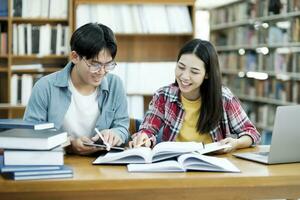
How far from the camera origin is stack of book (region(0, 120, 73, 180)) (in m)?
1.45

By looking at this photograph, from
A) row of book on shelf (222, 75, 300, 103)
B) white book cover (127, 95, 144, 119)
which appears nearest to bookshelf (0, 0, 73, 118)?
white book cover (127, 95, 144, 119)

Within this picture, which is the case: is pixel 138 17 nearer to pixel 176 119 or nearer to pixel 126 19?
pixel 126 19

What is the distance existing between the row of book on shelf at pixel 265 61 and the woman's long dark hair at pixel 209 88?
3.19 meters

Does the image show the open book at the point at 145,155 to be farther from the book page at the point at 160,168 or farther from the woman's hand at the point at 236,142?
the woman's hand at the point at 236,142

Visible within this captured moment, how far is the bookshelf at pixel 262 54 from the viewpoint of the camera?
535 cm

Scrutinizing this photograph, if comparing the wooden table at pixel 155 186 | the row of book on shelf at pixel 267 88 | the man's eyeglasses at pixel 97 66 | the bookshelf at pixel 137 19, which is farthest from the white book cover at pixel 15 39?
the wooden table at pixel 155 186

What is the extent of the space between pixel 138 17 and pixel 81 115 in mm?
2341

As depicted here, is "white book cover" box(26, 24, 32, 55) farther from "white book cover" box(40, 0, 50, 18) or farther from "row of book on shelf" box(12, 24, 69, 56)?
"white book cover" box(40, 0, 50, 18)

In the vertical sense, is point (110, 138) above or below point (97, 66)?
below

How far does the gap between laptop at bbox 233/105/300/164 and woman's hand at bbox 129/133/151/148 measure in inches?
16.0

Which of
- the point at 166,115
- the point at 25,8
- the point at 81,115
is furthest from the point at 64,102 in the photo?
the point at 25,8

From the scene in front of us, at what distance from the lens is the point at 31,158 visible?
1.49 m

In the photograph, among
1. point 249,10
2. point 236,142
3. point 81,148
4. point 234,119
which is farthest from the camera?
point 249,10

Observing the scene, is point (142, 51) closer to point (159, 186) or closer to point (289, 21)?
point (289, 21)
